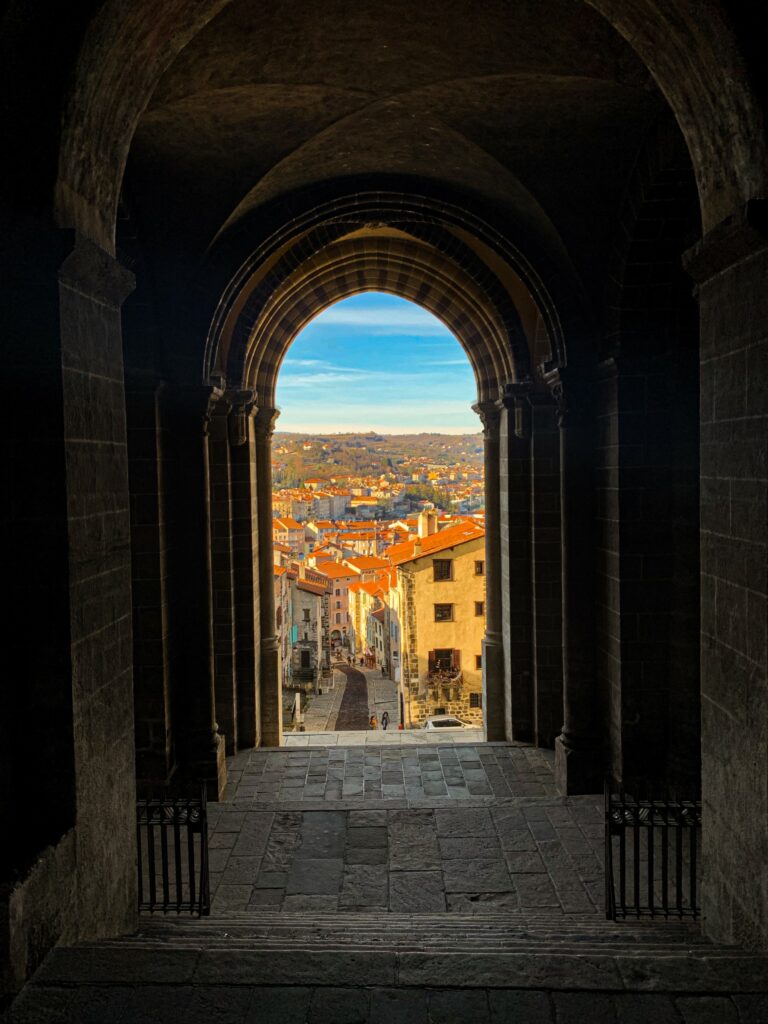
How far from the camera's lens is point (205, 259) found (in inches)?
360

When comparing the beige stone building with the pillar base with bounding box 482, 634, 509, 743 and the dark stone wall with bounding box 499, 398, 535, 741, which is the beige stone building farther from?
the dark stone wall with bounding box 499, 398, 535, 741

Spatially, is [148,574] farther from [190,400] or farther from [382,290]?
[382,290]

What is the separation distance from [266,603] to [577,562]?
538 centimetres

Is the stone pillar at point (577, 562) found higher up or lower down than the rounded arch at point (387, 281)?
lower down

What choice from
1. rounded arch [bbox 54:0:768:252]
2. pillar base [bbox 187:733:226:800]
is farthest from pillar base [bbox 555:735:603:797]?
rounded arch [bbox 54:0:768:252]

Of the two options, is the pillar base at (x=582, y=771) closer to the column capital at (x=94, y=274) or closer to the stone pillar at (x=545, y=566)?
the stone pillar at (x=545, y=566)

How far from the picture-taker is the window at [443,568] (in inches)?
1117

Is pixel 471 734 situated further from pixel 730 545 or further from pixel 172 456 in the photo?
pixel 730 545

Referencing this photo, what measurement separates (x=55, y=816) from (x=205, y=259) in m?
6.57

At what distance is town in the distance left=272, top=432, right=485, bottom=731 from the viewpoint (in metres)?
28.8

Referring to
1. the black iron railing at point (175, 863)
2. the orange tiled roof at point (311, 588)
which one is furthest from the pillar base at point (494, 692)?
the orange tiled roof at point (311, 588)

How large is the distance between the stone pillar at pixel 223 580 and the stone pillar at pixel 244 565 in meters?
0.21

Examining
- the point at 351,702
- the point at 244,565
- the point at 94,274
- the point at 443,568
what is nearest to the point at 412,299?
the point at 244,565

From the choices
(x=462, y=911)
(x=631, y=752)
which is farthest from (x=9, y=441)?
(x=631, y=752)
